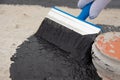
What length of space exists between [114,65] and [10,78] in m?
0.64

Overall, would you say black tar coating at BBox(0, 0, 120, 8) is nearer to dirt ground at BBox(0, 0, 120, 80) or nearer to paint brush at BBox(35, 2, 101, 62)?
Answer: dirt ground at BBox(0, 0, 120, 80)

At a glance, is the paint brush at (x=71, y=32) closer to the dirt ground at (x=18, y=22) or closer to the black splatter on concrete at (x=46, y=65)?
the black splatter on concrete at (x=46, y=65)

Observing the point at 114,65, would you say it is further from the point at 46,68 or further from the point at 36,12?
the point at 36,12

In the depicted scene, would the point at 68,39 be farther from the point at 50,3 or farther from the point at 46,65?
the point at 50,3

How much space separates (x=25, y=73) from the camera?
180 cm

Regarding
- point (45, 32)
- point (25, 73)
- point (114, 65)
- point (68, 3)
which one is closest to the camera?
point (114, 65)

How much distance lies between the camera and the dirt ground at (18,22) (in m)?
1.99

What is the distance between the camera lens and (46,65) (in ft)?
6.17

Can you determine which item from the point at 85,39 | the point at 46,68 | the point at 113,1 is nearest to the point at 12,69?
the point at 46,68

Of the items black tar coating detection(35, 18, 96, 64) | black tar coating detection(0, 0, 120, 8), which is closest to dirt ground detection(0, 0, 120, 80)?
black tar coating detection(0, 0, 120, 8)

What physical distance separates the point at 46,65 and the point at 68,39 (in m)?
0.25

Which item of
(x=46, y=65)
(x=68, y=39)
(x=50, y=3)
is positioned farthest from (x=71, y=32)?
(x=50, y=3)

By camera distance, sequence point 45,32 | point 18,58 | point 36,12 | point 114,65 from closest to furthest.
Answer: point 114,65, point 18,58, point 45,32, point 36,12

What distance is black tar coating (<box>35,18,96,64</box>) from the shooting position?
6.16 ft
